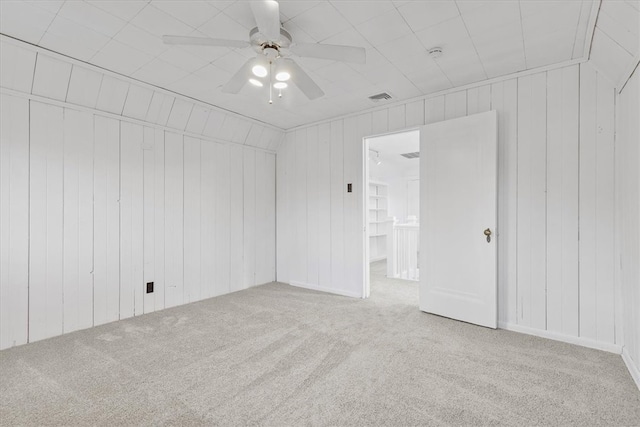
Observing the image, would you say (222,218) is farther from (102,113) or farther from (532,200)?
(532,200)

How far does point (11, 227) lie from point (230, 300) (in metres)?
2.23

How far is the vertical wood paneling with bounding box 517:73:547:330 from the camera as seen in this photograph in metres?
2.85

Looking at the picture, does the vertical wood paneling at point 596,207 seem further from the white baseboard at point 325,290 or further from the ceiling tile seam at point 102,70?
the ceiling tile seam at point 102,70

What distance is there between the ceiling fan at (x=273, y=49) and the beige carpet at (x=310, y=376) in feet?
6.79

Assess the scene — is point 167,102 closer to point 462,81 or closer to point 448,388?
point 462,81

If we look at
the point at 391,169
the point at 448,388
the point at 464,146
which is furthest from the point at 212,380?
the point at 391,169

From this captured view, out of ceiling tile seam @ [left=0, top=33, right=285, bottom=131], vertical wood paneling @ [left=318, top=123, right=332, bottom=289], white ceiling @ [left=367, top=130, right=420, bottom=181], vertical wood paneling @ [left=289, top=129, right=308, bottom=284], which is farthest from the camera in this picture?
white ceiling @ [left=367, top=130, right=420, bottom=181]

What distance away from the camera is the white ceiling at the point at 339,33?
2.00 meters

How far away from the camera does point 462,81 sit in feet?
10.3

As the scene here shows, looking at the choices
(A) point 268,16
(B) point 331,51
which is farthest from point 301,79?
(A) point 268,16

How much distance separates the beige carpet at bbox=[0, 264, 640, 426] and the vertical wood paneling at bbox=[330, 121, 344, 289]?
3.70ft

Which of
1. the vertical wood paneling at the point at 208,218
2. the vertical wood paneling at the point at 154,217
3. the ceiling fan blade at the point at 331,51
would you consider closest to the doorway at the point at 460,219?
the ceiling fan blade at the point at 331,51

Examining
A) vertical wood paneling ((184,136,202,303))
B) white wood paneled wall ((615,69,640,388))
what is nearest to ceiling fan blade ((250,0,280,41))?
white wood paneled wall ((615,69,640,388))

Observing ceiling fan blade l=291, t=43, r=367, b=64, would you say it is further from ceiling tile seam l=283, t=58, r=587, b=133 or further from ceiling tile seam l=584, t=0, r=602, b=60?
ceiling tile seam l=283, t=58, r=587, b=133
